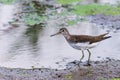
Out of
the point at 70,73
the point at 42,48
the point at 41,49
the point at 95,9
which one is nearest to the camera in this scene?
the point at 70,73

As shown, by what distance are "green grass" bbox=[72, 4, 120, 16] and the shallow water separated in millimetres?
2471

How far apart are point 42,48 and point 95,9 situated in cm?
865

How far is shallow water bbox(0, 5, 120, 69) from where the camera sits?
15891 mm

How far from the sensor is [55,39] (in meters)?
19.9

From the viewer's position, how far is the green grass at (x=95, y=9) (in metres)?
25.2

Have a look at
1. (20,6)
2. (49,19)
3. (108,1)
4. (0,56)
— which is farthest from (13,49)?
(108,1)

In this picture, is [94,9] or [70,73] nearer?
[70,73]

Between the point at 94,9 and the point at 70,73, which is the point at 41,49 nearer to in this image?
the point at 70,73

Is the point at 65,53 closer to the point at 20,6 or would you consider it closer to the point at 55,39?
the point at 55,39

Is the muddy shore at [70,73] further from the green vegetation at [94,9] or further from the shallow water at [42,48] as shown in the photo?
the green vegetation at [94,9]

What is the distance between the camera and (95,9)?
1029 inches

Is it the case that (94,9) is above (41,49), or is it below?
above

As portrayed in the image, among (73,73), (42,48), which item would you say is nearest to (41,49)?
(42,48)

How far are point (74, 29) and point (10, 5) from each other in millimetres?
7860
